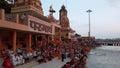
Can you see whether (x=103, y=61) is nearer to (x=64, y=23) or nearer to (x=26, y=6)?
(x=26, y=6)

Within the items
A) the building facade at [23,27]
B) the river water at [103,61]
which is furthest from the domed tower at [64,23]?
the building facade at [23,27]

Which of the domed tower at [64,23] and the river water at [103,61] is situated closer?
the river water at [103,61]

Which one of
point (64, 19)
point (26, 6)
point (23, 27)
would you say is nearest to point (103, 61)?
point (26, 6)

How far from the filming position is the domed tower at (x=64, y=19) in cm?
5391

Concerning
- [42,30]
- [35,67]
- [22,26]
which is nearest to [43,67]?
[35,67]

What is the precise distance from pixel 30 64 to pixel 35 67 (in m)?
0.45

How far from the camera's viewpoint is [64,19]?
2172 inches

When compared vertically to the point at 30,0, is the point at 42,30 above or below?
below

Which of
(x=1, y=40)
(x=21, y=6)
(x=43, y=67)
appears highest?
(x=21, y=6)

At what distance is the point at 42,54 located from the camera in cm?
2105

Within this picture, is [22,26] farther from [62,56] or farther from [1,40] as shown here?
[62,56]

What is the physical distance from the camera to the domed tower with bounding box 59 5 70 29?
53.9 meters

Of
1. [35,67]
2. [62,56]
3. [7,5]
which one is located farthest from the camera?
[7,5]

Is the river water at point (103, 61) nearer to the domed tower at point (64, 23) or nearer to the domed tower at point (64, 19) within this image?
the domed tower at point (64, 23)
